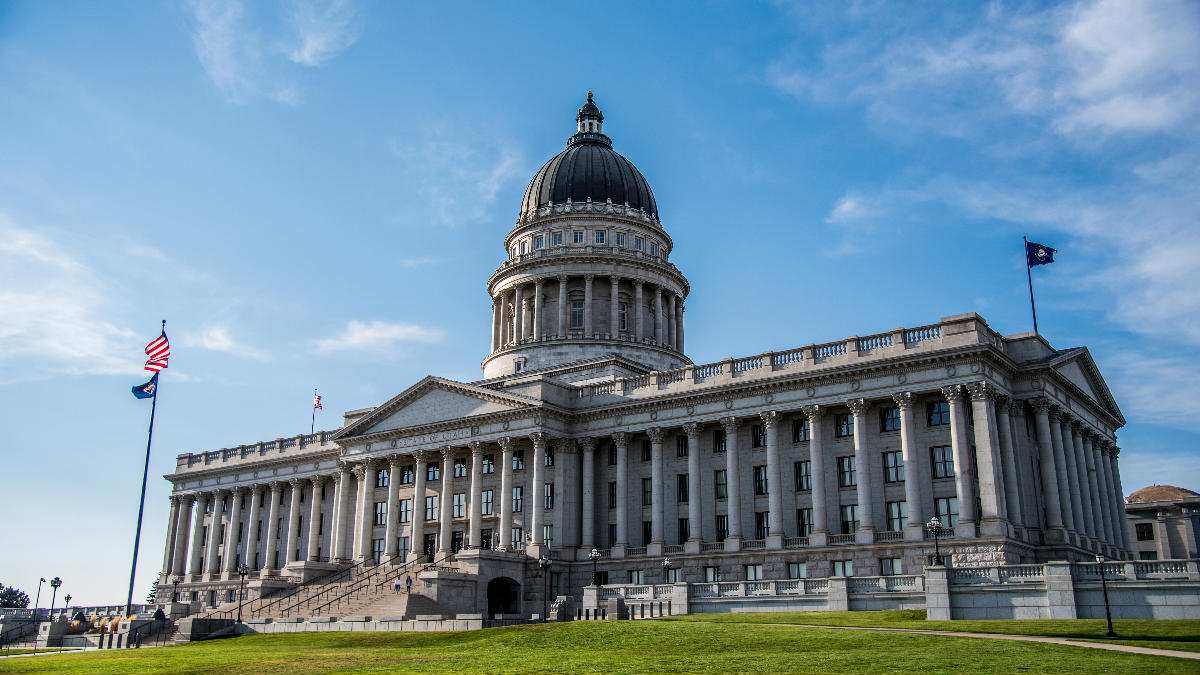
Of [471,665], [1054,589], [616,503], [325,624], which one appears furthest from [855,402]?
[471,665]

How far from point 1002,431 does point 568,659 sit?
35.2 metres

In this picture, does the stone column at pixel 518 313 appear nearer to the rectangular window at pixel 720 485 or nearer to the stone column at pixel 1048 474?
the rectangular window at pixel 720 485

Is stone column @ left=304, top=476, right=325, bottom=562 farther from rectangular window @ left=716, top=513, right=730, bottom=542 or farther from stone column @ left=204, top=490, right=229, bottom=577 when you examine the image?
rectangular window @ left=716, top=513, right=730, bottom=542

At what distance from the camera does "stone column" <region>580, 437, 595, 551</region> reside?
66.6 m

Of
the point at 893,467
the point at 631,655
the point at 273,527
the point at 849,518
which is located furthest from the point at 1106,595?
the point at 273,527

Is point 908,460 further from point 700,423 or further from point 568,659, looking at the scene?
point 568,659

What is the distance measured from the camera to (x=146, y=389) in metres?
59.2

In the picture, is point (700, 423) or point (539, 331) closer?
point (700, 423)

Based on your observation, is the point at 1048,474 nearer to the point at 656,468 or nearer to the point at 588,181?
the point at 656,468

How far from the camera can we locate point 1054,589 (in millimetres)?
37156

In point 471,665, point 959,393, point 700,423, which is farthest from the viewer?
point 700,423

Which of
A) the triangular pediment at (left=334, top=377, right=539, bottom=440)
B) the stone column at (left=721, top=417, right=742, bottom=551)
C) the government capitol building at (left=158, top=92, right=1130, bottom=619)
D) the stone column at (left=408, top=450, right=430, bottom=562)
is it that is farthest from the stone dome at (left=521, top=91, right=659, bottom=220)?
the stone column at (left=721, top=417, right=742, bottom=551)

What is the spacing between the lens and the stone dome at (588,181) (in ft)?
304

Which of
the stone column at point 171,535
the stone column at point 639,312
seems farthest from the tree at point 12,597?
the stone column at point 639,312
